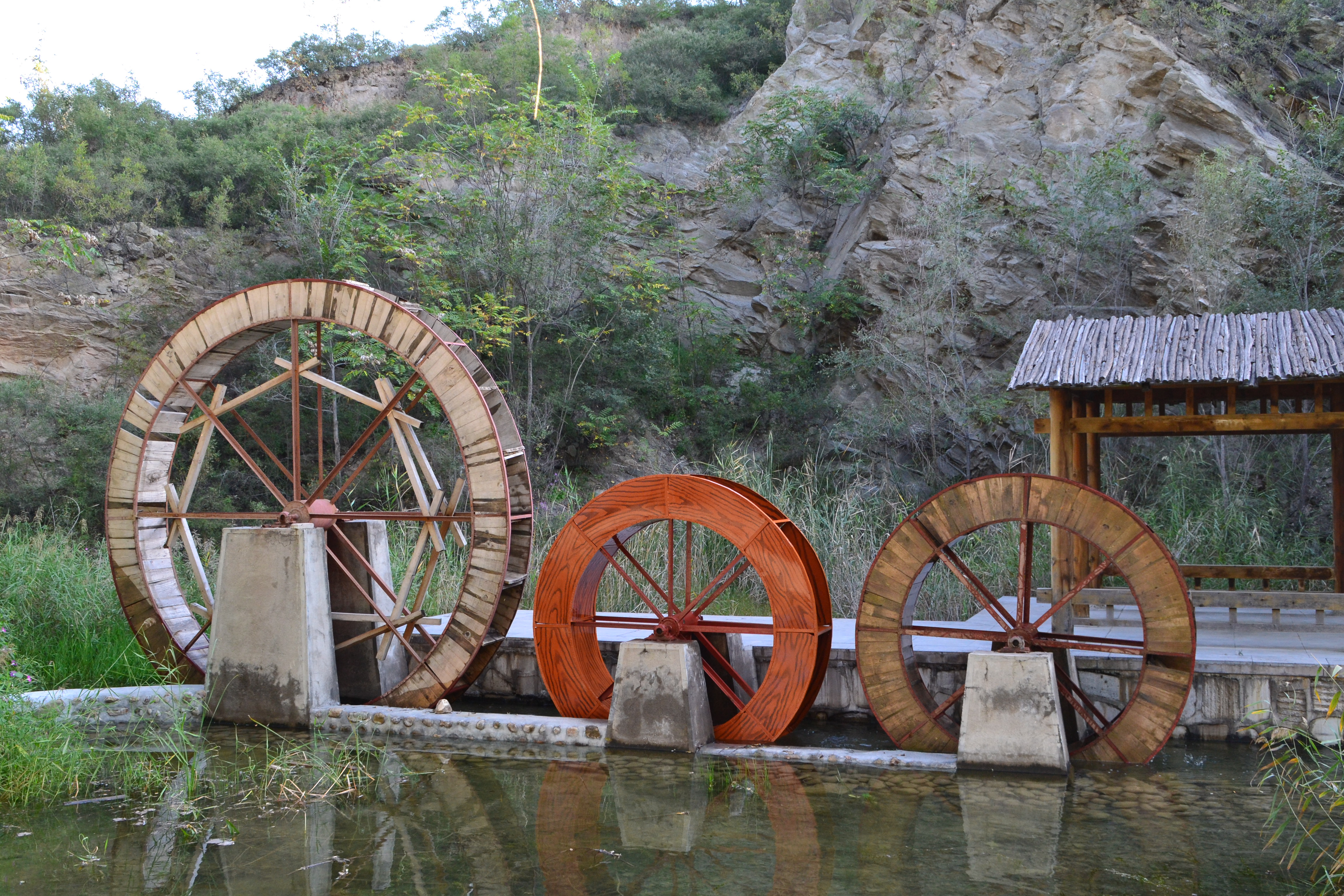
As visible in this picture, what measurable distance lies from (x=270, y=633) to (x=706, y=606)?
9.34 feet

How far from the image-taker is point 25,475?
1380cm

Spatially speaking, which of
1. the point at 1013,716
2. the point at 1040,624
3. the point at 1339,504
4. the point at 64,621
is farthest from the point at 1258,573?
the point at 64,621

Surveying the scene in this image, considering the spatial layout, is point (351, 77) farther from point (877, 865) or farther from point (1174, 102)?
point (877, 865)

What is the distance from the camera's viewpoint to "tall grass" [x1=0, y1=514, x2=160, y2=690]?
7148mm

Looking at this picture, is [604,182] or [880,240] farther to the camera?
[880,240]

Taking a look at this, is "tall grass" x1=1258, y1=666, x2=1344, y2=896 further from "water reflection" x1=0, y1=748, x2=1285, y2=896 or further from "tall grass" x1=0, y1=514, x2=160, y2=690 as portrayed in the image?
"tall grass" x1=0, y1=514, x2=160, y2=690

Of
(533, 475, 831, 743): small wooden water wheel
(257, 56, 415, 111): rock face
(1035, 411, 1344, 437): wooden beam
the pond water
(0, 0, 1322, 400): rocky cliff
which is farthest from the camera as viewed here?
(257, 56, 415, 111): rock face

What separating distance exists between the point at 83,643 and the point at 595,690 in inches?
166

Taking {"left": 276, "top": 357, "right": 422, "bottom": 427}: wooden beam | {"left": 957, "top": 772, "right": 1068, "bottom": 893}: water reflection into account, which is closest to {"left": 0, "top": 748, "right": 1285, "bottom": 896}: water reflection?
{"left": 957, "top": 772, "right": 1068, "bottom": 893}: water reflection

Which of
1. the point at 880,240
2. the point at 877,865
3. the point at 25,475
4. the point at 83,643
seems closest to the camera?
the point at 877,865

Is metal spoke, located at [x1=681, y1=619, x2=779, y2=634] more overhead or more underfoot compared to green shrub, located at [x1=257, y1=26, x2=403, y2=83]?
more underfoot

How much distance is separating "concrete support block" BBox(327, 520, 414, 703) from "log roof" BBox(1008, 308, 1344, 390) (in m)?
4.61

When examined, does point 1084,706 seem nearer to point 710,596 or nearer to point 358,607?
point 710,596

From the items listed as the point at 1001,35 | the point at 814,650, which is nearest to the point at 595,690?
the point at 814,650
